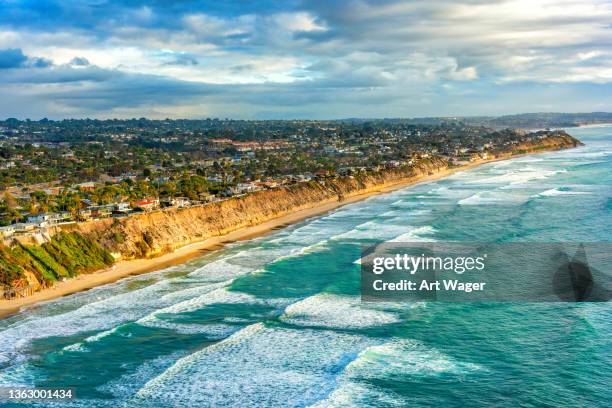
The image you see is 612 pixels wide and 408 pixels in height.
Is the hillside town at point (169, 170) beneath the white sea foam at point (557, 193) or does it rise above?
above

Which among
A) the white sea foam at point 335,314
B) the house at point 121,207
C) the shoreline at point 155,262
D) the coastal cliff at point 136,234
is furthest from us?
the house at point 121,207

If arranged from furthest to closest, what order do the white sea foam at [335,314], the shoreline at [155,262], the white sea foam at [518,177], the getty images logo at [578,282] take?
the white sea foam at [518,177], the shoreline at [155,262], the getty images logo at [578,282], the white sea foam at [335,314]

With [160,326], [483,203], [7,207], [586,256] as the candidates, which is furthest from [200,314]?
[483,203]

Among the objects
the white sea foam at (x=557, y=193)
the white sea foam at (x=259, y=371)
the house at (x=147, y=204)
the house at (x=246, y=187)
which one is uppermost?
the house at (x=246, y=187)

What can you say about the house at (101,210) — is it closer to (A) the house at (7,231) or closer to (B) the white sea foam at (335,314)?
(A) the house at (7,231)

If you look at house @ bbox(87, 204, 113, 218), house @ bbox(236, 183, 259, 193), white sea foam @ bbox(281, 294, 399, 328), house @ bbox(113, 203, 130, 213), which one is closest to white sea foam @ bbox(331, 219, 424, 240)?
house @ bbox(236, 183, 259, 193)

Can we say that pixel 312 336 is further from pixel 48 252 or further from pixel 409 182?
pixel 409 182

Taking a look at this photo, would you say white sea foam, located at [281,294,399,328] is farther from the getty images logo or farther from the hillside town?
the hillside town

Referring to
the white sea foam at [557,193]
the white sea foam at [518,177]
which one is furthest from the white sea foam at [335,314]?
the white sea foam at [518,177]
